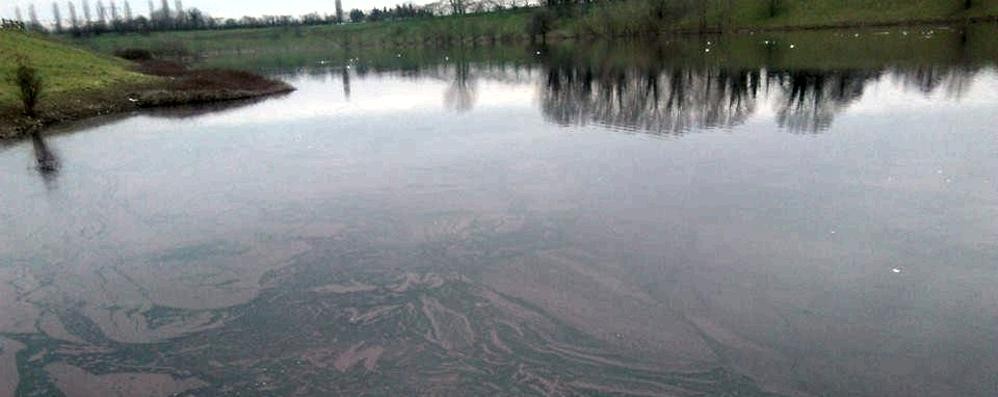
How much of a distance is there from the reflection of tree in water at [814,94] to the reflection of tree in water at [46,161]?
1808 centimetres

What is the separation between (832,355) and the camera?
19.7ft

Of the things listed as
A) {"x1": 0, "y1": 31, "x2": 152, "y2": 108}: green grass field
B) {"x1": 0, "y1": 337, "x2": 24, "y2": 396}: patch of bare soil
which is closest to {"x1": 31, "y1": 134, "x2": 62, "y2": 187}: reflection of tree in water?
{"x1": 0, "y1": 31, "x2": 152, "y2": 108}: green grass field

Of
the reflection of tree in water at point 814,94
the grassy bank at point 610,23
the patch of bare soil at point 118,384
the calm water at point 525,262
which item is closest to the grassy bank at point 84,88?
the calm water at point 525,262

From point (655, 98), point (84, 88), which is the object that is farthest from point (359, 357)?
point (84, 88)

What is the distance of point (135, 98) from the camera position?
29.9m

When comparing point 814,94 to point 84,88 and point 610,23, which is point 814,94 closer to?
point 84,88

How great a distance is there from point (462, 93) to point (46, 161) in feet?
59.2

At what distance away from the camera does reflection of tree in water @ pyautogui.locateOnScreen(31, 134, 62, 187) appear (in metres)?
14.7

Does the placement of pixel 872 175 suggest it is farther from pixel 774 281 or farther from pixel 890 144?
pixel 774 281

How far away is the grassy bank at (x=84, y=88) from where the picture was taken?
2375 centimetres

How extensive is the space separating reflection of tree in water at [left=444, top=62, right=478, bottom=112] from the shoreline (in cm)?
1013

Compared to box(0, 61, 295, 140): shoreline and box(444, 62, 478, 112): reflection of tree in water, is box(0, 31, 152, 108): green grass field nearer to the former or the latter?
box(0, 61, 295, 140): shoreline

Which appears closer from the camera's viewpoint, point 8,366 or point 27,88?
point 8,366

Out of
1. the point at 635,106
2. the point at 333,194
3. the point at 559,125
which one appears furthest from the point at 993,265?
the point at 635,106
